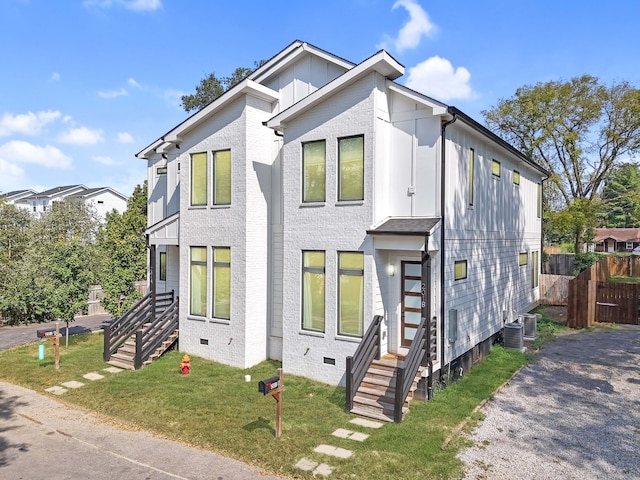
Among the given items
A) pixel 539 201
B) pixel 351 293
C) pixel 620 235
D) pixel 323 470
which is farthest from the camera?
pixel 620 235

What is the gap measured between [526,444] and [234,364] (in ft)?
27.1


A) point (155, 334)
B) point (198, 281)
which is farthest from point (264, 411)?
point (155, 334)

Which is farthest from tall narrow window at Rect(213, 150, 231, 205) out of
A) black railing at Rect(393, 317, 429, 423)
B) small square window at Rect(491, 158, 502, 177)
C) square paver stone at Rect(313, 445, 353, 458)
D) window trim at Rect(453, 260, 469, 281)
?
small square window at Rect(491, 158, 502, 177)

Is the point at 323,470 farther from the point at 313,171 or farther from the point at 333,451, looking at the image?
the point at 313,171

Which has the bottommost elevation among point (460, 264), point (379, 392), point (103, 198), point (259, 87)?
point (379, 392)

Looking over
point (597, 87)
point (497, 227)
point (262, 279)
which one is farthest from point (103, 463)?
point (597, 87)

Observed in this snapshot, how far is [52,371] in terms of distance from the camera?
13484 mm

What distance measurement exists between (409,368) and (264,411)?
346cm

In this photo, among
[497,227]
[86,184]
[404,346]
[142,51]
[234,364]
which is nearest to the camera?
[404,346]

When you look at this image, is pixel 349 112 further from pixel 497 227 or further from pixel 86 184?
pixel 86 184

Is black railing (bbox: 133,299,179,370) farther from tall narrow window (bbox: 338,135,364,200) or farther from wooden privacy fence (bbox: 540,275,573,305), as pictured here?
wooden privacy fence (bbox: 540,275,573,305)

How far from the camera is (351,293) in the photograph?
11.3m

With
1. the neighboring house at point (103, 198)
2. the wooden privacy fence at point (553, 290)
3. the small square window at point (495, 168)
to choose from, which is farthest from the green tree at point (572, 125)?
the neighboring house at point (103, 198)

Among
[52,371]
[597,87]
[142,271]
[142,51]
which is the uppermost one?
[597,87]
